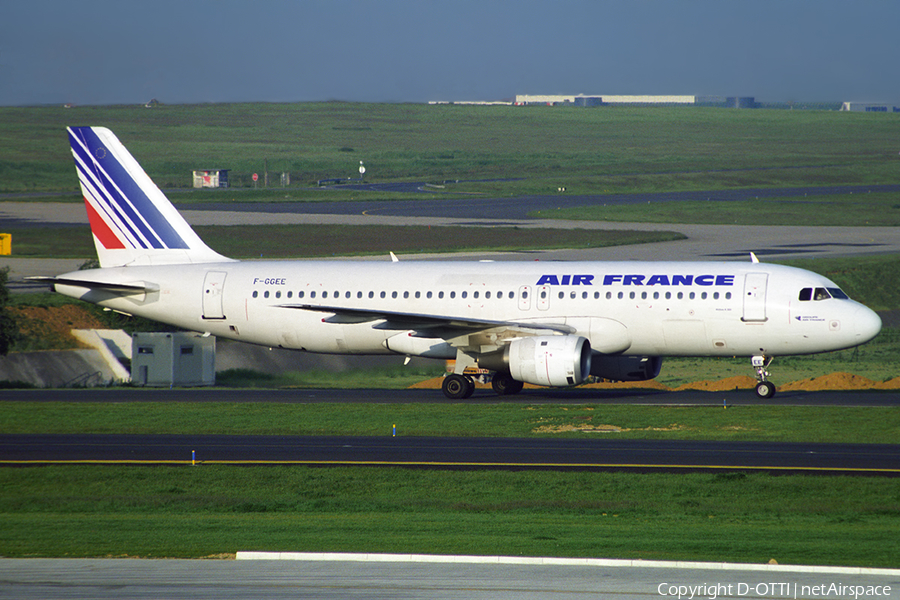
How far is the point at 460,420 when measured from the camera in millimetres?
31469

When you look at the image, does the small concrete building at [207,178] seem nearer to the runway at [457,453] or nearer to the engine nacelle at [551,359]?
the engine nacelle at [551,359]

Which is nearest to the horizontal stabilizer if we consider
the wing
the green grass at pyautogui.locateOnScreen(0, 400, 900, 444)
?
the green grass at pyautogui.locateOnScreen(0, 400, 900, 444)

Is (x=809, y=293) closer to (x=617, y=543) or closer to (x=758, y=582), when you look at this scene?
(x=617, y=543)

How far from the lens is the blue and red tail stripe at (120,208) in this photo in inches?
1631

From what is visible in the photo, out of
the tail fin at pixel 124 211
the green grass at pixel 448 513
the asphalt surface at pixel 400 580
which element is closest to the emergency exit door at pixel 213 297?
the tail fin at pixel 124 211

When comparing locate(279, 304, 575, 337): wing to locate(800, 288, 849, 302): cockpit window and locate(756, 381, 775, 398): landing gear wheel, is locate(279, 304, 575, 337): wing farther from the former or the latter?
locate(800, 288, 849, 302): cockpit window

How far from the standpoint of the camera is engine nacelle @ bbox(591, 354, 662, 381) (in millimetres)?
37750

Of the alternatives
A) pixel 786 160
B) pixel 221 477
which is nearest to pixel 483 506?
pixel 221 477

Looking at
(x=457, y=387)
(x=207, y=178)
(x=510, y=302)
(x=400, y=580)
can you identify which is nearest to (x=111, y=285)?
(x=457, y=387)

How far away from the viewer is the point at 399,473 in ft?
76.8

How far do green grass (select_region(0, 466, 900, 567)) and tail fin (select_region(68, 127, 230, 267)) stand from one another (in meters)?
18.2

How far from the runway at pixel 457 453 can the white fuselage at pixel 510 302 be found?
8.94 metres

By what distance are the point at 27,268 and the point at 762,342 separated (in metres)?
47.6

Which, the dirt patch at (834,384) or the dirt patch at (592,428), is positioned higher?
the dirt patch at (834,384)
